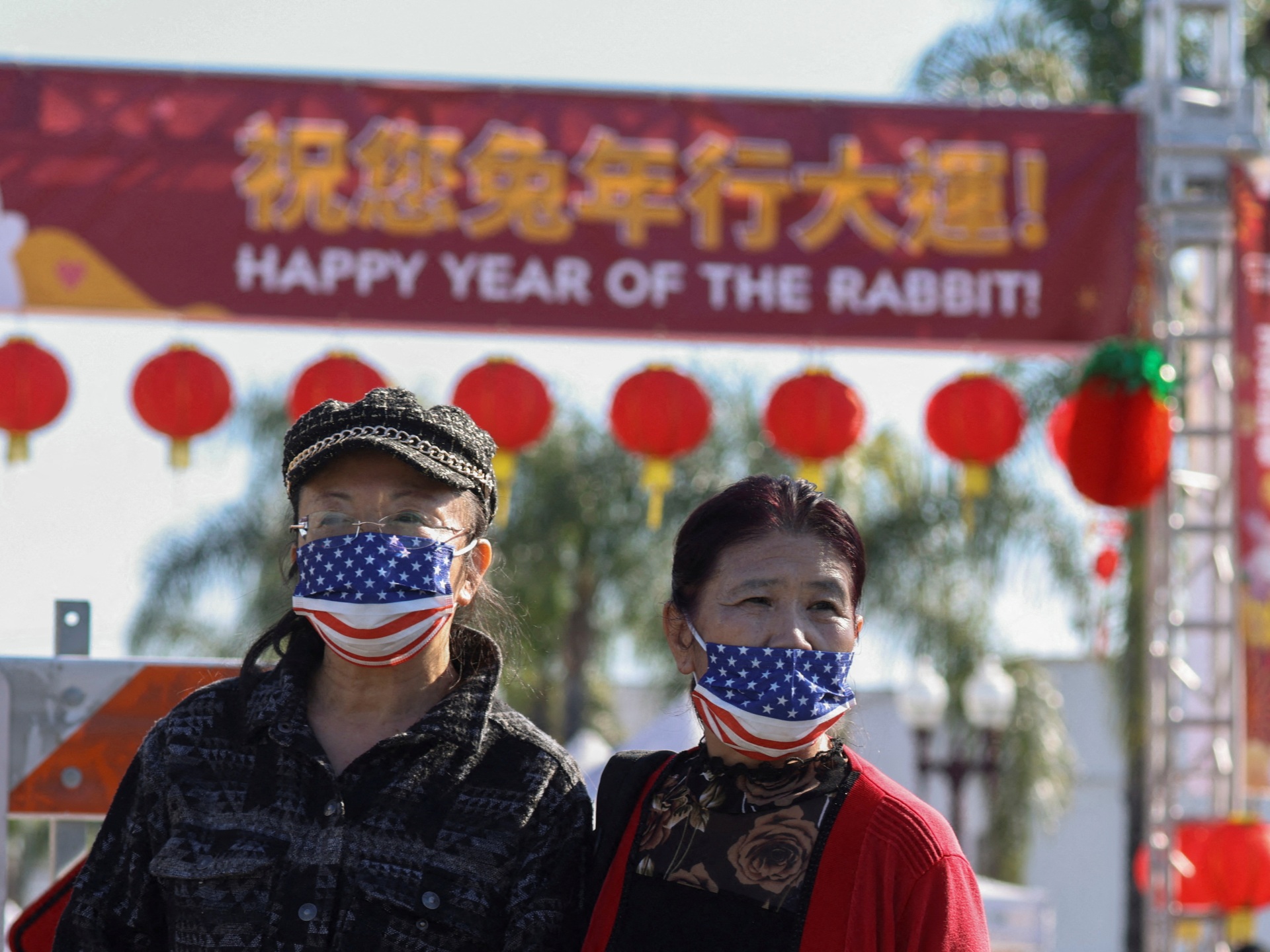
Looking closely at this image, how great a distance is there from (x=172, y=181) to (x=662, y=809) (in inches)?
197

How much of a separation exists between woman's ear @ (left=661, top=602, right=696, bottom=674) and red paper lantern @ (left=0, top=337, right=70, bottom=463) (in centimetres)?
485

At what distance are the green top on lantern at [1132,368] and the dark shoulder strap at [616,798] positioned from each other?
4.38 m

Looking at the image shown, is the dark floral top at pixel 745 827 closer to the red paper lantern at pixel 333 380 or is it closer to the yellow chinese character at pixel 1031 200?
the red paper lantern at pixel 333 380

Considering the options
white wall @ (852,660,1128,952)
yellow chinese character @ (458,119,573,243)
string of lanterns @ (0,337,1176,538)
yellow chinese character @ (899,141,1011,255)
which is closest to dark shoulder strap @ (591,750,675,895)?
string of lanterns @ (0,337,1176,538)

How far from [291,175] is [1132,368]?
11.3 feet

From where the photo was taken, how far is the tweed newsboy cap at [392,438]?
2193mm

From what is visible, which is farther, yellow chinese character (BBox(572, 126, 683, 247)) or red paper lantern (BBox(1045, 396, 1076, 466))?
yellow chinese character (BBox(572, 126, 683, 247))

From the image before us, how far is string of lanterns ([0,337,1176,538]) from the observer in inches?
248

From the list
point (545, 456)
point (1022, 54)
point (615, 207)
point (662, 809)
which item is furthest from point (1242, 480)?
point (545, 456)

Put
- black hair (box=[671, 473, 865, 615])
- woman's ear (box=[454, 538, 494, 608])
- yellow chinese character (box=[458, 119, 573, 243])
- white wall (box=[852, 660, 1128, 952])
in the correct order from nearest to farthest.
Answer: black hair (box=[671, 473, 865, 615])
woman's ear (box=[454, 538, 494, 608])
yellow chinese character (box=[458, 119, 573, 243])
white wall (box=[852, 660, 1128, 952])

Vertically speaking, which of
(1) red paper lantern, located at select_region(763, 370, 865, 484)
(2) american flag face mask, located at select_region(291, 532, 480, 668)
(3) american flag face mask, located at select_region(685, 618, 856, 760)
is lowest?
(3) american flag face mask, located at select_region(685, 618, 856, 760)

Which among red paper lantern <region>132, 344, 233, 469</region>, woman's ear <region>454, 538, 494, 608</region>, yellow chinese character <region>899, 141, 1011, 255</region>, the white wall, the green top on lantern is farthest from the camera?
the white wall

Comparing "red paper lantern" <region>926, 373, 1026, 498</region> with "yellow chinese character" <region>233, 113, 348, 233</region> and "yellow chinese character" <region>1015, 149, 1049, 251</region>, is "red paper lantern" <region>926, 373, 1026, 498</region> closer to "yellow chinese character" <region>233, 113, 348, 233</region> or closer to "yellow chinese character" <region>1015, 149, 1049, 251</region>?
"yellow chinese character" <region>1015, 149, 1049, 251</region>

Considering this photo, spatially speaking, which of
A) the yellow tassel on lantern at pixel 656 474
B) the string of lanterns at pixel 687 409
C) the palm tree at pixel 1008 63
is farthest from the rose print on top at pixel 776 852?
the palm tree at pixel 1008 63
